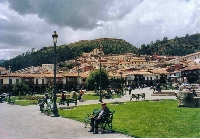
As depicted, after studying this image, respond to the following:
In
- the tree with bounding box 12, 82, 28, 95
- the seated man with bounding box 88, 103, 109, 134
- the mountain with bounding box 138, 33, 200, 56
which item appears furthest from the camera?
the mountain with bounding box 138, 33, 200, 56

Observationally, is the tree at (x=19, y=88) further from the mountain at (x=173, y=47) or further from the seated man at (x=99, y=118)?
the mountain at (x=173, y=47)

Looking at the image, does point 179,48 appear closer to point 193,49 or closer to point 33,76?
point 193,49

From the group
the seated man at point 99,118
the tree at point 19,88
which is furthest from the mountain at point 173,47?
the seated man at point 99,118

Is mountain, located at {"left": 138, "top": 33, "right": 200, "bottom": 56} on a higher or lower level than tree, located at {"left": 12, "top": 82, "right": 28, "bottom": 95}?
higher

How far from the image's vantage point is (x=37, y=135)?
9453mm

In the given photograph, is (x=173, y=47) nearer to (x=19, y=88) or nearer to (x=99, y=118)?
(x=19, y=88)

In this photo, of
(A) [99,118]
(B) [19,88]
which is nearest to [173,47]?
(B) [19,88]

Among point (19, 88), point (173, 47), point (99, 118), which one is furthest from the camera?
point (173, 47)

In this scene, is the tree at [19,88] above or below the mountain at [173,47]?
below

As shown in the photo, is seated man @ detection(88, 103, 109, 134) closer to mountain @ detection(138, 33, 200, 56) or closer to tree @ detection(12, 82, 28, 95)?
tree @ detection(12, 82, 28, 95)

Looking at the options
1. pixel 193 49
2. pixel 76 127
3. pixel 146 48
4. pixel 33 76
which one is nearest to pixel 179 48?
pixel 193 49

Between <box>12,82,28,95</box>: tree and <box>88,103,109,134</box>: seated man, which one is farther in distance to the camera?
<box>12,82,28,95</box>: tree

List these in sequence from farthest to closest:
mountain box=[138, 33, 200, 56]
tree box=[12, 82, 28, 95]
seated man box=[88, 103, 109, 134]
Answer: mountain box=[138, 33, 200, 56] → tree box=[12, 82, 28, 95] → seated man box=[88, 103, 109, 134]

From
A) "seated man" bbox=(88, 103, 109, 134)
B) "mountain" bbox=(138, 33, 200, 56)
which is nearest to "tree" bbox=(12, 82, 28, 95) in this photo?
"seated man" bbox=(88, 103, 109, 134)
